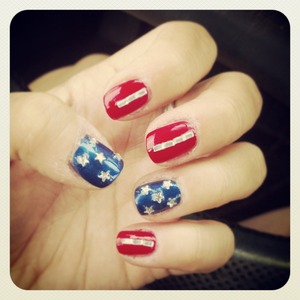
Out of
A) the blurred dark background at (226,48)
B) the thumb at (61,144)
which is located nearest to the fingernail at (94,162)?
the thumb at (61,144)

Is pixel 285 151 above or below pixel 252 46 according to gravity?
below

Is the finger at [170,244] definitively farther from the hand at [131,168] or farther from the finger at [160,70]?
the finger at [160,70]

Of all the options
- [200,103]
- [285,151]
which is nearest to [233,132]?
[200,103]

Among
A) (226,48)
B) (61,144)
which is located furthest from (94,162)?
(226,48)

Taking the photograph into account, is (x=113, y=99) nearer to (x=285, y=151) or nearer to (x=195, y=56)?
(x=195, y=56)

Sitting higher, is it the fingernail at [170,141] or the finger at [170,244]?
the fingernail at [170,141]

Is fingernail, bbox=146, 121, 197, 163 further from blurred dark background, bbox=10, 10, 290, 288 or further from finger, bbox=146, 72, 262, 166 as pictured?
blurred dark background, bbox=10, 10, 290, 288

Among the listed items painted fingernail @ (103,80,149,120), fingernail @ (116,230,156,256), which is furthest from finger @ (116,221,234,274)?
painted fingernail @ (103,80,149,120)
